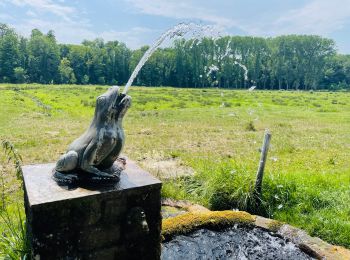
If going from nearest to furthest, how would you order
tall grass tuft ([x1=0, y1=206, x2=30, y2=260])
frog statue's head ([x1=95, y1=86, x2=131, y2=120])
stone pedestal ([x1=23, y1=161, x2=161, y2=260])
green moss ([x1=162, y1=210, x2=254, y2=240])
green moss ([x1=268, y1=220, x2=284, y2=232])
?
1. stone pedestal ([x1=23, y1=161, x2=161, y2=260])
2. frog statue's head ([x1=95, y1=86, x2=131, y2=120])
3. tall grass tuft ([x1=0, y1=206, x2=30, y2=260])
4. green moss ([x1=162, y1=210, x2=254, y2=240])
5. green moss ([x1=268, y1=220, x2=284, y2=232])

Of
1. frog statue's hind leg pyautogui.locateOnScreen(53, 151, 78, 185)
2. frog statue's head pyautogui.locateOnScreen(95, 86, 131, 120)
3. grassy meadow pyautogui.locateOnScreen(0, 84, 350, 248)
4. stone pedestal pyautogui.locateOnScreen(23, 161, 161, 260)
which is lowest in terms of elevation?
grassy meadow pyautogui.locateOnScreen(0, 84, 350, 248)

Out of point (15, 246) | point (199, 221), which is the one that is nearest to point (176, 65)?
point (199, 221)

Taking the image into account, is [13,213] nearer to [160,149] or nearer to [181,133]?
[160,149]

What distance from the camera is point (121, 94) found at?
3.65m

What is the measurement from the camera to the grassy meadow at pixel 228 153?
6418 mm

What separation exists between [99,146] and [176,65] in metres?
58.2

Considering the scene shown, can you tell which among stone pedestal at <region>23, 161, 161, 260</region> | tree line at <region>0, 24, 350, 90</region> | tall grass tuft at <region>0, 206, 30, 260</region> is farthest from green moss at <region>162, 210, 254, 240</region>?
tree line at <region>0, 24, 350, 90</region>

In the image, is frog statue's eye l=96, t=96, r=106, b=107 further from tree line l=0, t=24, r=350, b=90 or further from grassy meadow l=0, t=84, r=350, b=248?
tree line l=0, t=24, r=350, b=90

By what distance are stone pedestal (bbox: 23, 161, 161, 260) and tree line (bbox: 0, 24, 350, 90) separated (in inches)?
2068

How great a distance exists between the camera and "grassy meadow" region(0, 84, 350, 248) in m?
6.42

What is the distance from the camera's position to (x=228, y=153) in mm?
12281

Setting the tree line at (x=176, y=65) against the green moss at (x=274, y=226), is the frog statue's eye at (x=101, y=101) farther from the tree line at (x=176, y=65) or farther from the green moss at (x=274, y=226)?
the tree line at (x=176, y=65)

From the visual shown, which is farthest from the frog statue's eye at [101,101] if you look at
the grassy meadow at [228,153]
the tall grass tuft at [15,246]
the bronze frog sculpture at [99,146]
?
the grassy meadow at [228,153]

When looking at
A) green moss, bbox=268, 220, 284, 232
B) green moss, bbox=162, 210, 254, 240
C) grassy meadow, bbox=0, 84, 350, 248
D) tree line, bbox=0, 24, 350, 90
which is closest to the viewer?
green moss, bbox=162, 210, 254, 240
